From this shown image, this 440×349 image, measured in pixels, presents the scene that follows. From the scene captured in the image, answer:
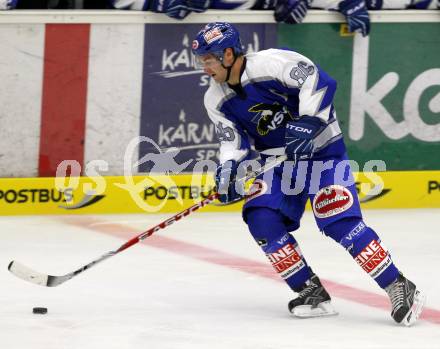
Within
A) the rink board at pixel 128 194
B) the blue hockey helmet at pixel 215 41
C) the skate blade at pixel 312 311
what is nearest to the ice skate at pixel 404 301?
the skate blade at pixel 312 311

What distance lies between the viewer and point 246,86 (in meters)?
5.92

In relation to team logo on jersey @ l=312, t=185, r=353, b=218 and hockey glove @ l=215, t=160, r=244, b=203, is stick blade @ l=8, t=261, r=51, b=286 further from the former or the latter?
team logo on jersey @ l=312, t=185, r=353, b=218

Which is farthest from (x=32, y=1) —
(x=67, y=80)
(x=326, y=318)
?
(x=326, y=318)

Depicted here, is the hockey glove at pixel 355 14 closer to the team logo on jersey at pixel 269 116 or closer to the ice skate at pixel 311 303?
the team logo on jersey at pixel 269 116

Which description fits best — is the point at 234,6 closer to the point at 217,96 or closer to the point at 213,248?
the point at 213,248

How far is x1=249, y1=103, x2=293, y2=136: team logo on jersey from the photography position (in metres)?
5.96

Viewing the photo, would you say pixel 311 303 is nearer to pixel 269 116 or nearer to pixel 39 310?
pixel 269 116

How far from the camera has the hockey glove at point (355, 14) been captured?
28.7 feet

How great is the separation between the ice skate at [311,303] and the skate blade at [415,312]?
38 cm

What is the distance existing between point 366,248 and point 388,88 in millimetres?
3387

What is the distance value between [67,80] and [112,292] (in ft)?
7.52

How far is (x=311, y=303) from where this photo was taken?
19.6 feet

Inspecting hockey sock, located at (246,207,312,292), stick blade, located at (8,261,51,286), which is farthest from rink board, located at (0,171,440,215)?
hockey sock, located at (246,207,312,292)

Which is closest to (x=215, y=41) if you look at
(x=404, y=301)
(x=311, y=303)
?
(x=311, y=303)
